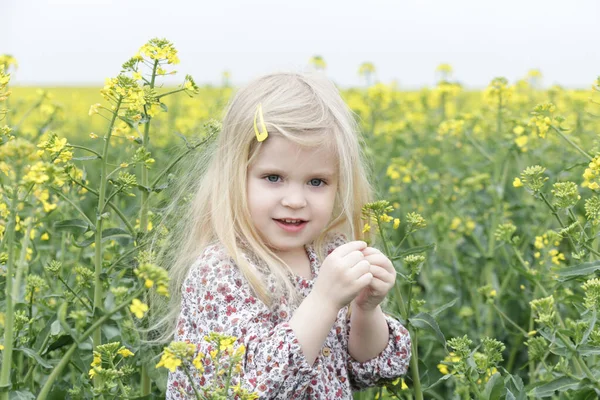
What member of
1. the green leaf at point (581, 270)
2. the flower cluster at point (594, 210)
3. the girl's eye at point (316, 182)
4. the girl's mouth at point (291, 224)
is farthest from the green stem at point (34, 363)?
the flower cluster at point (594, 210)

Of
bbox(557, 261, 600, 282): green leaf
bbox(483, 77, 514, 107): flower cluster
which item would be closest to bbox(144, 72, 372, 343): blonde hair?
bbox(557, 261, 600, 282): green leaf

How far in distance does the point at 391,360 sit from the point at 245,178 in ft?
2.27

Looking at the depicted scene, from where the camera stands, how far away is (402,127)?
18.8 ft

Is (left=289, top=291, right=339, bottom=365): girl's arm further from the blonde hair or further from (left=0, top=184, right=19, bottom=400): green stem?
(left=0, top=184, right=19, bottom=400): green stem

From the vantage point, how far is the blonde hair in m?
2.43

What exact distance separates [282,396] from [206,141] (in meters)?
0.89

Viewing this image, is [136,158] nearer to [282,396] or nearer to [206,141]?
[206,141]

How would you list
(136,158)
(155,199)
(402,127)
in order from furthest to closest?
1. (402,127)
2. (155,199)
3. (136,158)

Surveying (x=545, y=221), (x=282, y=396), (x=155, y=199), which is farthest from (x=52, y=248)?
(x=545, y=221)

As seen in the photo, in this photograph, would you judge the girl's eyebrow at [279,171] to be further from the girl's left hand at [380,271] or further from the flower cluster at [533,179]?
the flower cluster at [533,179]

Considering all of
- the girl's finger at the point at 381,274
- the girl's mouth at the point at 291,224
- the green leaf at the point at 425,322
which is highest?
the girl's mouth at the point at 291,224

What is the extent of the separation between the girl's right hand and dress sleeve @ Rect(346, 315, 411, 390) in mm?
419

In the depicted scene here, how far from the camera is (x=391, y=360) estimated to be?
254 cm

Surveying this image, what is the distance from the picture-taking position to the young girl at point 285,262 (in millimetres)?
2164
